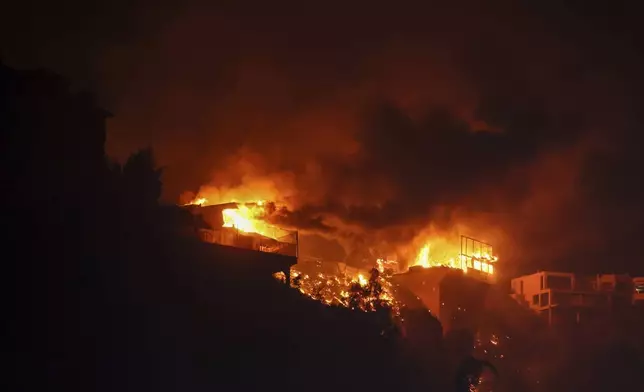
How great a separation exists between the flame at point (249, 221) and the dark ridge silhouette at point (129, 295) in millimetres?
5743

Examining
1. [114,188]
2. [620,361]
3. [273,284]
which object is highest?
[114,188]

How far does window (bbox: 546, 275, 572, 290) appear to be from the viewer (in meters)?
56.5

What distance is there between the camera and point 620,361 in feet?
174

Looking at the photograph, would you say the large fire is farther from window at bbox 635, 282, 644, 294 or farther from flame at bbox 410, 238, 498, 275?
window at bbox 635, 282, 644, 294

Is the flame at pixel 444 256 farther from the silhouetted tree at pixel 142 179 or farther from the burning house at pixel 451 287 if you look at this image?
the silhouetted tree at pixel 142 179

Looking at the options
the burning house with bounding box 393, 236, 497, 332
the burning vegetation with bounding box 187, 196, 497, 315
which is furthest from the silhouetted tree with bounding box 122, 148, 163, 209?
the burning house with bounding box 393, 236, 497, 332

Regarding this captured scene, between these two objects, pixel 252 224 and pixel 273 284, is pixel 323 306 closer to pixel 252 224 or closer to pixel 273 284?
pixel 273 284

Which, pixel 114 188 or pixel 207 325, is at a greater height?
pixel 114 188

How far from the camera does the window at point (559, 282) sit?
56.5 m

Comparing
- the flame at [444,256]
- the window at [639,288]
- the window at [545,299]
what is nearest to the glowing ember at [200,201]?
the flame at [444,256]

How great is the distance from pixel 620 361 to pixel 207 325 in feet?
113

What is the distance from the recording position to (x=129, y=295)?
2477 cm

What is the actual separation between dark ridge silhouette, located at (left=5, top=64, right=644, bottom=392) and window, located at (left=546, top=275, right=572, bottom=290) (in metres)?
21.9

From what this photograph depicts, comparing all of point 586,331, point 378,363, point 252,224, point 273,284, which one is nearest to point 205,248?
point 273,284
